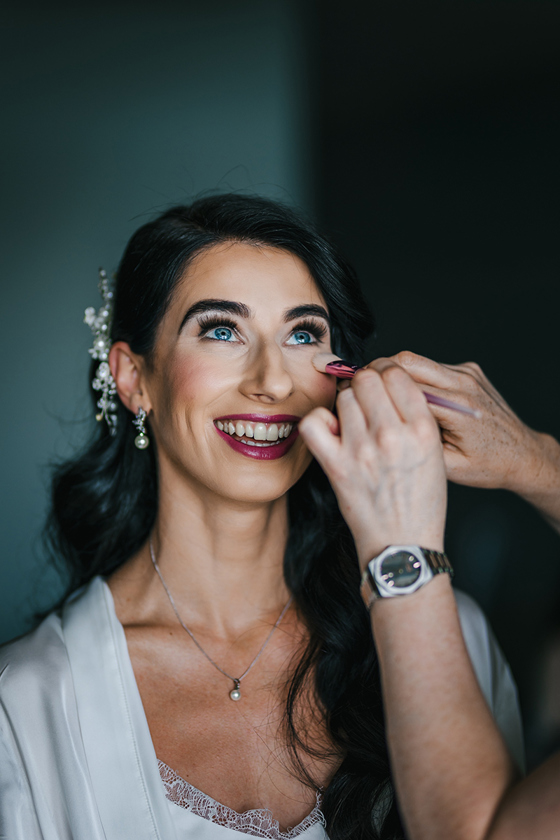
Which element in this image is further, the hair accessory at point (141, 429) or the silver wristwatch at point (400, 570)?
the hair accessory at point (141, 429)

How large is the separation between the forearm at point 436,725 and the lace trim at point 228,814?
0.50 m

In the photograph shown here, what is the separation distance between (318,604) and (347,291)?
0.73m

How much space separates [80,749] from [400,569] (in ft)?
2.50

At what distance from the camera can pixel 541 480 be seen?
4.48 ft

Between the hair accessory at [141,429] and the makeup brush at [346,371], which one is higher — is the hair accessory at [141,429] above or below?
below

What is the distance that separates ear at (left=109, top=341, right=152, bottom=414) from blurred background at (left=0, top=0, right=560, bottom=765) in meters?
0.65

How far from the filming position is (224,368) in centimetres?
144

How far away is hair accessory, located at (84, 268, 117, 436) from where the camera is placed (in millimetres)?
1774

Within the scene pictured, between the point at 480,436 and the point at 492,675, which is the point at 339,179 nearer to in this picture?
the point at 480,436

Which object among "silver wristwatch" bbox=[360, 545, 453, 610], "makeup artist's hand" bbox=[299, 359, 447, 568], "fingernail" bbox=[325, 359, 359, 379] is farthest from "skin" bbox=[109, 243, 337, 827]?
"silver wristwatch" bbox=[360, 545, 453, 610]

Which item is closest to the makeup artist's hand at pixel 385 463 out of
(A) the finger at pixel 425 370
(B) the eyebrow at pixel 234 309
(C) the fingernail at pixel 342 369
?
(A) the finger at pixel 425 370

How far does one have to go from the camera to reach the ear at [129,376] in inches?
65.2

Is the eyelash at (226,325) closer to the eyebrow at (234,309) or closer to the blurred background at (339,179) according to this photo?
the eyebrow at (234,309)

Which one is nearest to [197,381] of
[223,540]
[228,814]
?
[223,540]
